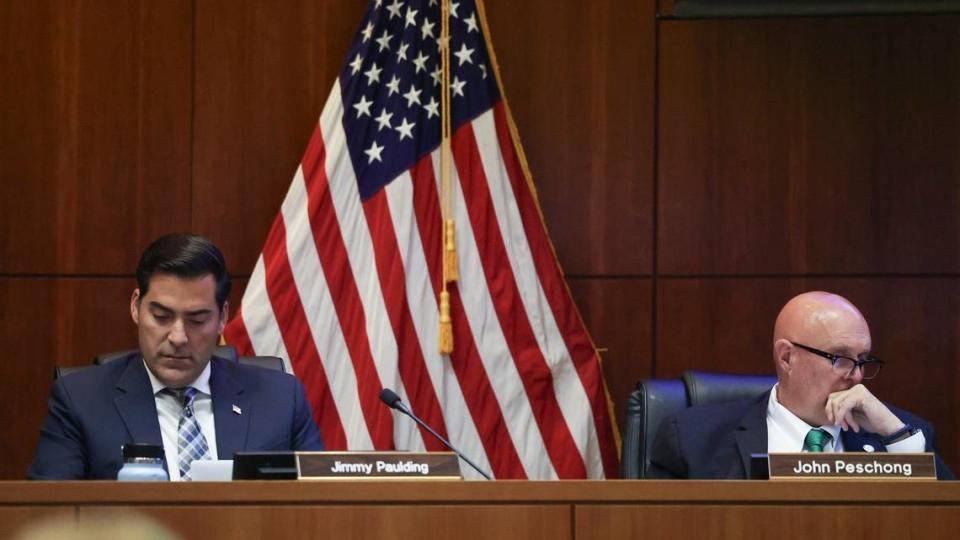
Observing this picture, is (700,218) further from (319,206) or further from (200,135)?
(200,135)

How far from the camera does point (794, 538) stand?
248 cm

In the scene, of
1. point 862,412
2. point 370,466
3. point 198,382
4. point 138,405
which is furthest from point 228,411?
point 862,412

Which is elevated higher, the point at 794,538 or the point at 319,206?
the point at 319,206

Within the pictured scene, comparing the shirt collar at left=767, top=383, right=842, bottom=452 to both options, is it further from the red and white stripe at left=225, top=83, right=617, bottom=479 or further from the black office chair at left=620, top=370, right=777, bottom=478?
the red and white stripe at left=225, top=83, right=617, bottom=479

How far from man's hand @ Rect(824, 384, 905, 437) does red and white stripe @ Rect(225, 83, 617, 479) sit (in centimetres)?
130

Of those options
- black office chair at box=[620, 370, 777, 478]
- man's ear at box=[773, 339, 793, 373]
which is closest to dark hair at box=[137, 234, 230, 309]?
black office chair at box=[620, 370, 777, 478]

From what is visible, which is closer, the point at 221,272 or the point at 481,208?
the point at 221,272

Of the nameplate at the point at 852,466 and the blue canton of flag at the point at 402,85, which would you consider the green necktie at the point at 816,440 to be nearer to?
the nameplate at the point at 852,466

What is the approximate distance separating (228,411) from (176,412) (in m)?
0.14


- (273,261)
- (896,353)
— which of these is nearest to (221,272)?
(273,261)

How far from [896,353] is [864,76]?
1.04m

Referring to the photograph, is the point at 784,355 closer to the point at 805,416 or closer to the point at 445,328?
the point at 805,416

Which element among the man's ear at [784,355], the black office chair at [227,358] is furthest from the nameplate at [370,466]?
the man's ear at [784,355]

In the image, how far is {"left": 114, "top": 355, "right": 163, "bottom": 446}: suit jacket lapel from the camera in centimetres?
336
